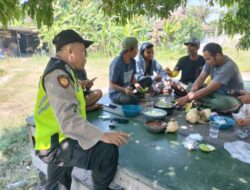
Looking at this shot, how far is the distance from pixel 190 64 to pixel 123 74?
1400 mm

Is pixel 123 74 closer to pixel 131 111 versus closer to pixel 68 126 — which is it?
pixel 131 111

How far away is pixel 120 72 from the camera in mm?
3713

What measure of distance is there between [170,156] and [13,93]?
5790 mm

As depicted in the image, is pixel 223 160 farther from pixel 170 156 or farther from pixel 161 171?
pixel 161 171

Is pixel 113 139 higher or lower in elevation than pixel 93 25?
lower

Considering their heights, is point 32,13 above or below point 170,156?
above

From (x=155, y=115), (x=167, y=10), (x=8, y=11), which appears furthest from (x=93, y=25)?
(x=8, y=11)

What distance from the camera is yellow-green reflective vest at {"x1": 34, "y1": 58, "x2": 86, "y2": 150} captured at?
174 cm

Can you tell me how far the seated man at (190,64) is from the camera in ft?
14.0

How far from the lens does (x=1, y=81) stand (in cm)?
807

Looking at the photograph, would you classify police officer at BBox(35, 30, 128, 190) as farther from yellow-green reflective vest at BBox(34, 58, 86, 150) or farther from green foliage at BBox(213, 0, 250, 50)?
green foliage at BBox(213, 0, 250, 50)

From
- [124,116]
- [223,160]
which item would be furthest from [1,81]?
[223,160]

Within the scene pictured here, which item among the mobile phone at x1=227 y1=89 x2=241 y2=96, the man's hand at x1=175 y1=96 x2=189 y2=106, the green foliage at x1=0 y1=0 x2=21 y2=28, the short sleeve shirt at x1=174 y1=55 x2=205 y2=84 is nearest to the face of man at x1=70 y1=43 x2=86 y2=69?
the green foliage at x1=0 y1=0 x2=21 y2=28

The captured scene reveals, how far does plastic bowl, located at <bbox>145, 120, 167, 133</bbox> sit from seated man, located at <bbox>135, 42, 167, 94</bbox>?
168 cm
